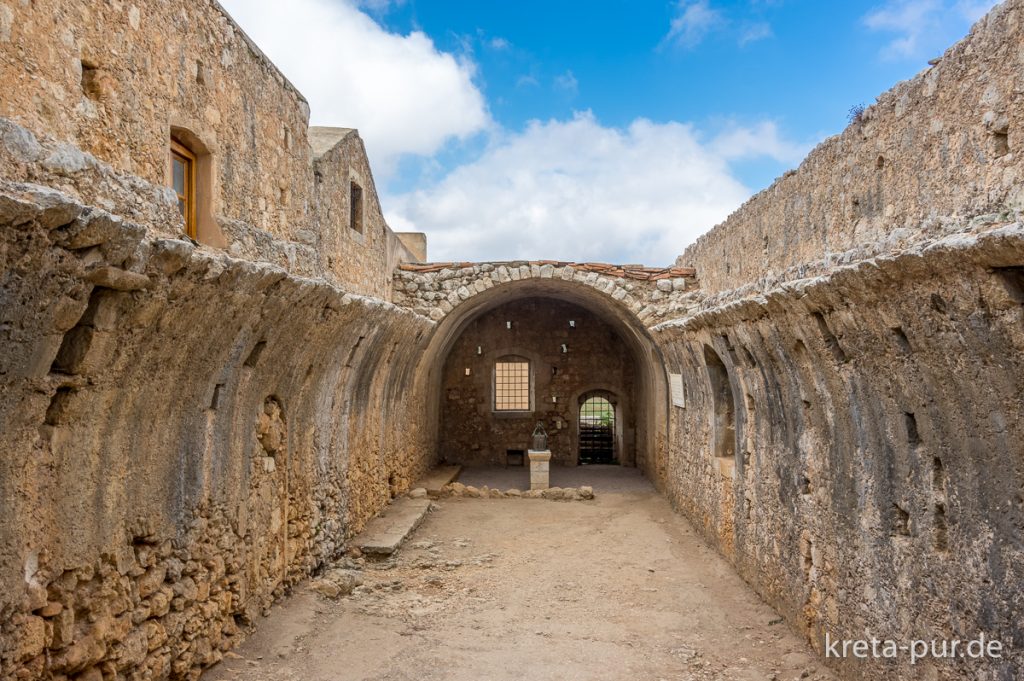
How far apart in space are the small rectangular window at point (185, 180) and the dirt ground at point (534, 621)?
11.3 feet

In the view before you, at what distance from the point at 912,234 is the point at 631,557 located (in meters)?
5.49

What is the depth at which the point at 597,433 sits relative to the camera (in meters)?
17.9

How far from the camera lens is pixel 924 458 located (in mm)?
4254

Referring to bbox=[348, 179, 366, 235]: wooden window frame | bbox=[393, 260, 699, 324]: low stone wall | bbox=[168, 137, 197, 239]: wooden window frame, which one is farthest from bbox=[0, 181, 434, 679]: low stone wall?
bbox=[393, 260, 699, 324]: low stone wall

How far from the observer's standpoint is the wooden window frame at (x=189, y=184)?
587cm

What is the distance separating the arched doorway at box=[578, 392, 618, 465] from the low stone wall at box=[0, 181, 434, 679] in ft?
37.0

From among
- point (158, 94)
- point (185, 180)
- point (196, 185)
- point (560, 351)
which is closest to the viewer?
point (158, 94)

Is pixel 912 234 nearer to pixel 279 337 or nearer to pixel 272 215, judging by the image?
pixel 279 337

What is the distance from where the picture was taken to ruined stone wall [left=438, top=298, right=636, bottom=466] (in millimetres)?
17281

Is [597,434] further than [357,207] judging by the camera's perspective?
Yes

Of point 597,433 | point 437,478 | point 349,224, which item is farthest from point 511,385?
point 349,224

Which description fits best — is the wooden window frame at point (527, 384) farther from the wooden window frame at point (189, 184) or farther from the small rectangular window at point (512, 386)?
the wooden window frame at point (189, 184)

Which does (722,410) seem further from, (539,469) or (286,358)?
(539,469)

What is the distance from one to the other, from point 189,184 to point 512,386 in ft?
41.2
